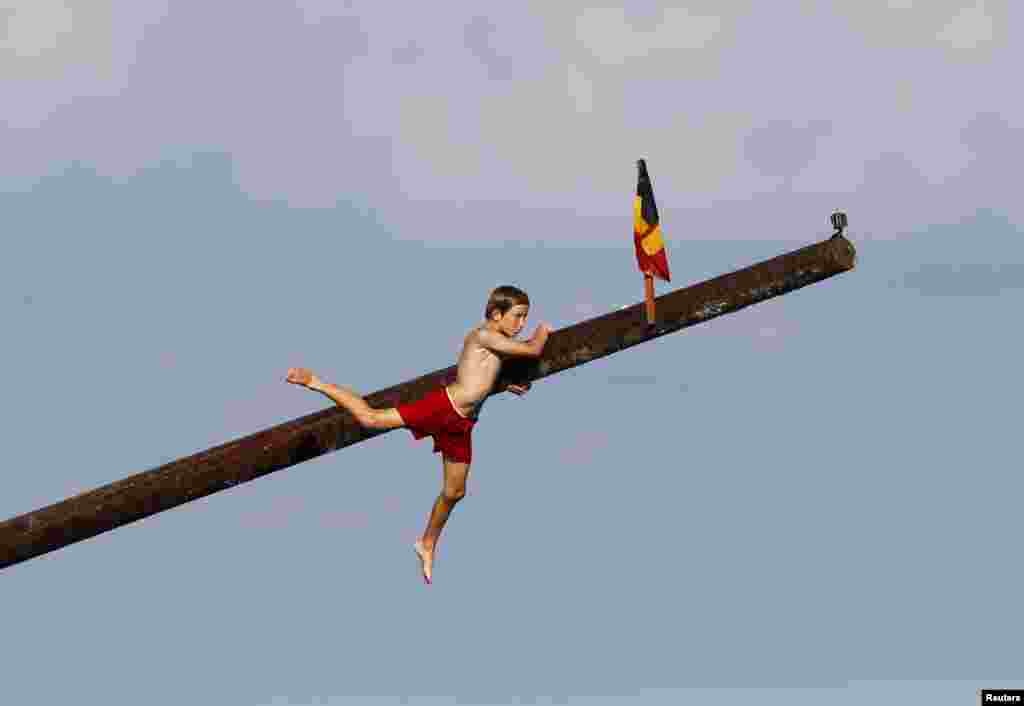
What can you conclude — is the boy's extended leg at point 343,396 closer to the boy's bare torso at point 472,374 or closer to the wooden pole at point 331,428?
the wooden pole at point 331,428

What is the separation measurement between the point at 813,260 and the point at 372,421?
5485 mm

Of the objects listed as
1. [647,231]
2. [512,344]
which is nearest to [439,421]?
[512,344]

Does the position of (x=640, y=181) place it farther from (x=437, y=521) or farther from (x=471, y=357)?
(x=437, y=521)

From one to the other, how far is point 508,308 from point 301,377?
2295 mm

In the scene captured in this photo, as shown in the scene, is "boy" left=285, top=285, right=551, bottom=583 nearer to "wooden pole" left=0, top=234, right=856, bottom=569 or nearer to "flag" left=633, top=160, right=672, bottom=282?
"wooden pole" left=0, top=234, right=856, bottom=569

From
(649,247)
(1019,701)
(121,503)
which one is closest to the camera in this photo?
(121,503)

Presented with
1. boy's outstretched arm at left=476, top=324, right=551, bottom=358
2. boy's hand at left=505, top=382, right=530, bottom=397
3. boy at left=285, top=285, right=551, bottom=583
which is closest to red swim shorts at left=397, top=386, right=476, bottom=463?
boy at left=285, top=285, right=551, bottom=583

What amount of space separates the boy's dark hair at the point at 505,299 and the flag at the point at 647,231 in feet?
4.64

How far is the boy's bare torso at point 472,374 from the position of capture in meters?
20.7

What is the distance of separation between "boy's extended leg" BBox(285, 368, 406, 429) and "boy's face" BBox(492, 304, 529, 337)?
5.27 ft

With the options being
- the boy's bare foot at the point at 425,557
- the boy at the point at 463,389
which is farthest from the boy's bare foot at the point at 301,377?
the boy's bare foot at the point at 425,557

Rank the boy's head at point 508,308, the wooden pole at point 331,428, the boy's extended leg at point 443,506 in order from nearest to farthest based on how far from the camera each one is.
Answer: the wooden pole at point 331,428 → the boy's head at point 508,308 → the boy's extended leg at point 443,506

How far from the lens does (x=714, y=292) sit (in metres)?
21.7

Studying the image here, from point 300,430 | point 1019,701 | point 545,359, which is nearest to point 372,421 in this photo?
point 300,430
